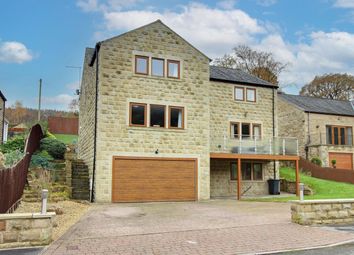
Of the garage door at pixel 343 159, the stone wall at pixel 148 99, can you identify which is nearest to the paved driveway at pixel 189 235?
the stone wall at pixel 148 99

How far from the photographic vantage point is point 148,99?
20812 millimetres

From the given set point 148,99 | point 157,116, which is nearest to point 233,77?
point 157,116

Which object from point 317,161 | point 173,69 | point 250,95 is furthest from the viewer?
point 317,161

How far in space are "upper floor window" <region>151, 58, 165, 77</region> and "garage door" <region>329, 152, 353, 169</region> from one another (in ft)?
62.5

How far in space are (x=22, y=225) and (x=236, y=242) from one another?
16.4 feet

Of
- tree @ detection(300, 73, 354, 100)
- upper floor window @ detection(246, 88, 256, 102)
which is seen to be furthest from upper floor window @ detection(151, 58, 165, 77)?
tree @ detection(300, 73, 354, 100)

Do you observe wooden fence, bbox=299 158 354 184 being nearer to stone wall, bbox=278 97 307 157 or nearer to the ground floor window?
stone wall, bbox=278 97 307 157

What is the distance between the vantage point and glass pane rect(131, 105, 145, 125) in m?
20.5

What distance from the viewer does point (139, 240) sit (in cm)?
939

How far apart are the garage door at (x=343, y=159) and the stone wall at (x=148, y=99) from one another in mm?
16577

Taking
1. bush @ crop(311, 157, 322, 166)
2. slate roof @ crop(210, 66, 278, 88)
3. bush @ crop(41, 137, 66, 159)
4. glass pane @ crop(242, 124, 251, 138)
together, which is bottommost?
bush @ crop(311, 157, 322, 166)

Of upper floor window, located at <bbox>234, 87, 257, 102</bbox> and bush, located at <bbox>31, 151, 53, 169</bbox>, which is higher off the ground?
upper floor window, located at <bbox>234, 87, 257, 102</bbox>

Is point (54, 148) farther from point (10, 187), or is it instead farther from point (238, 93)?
point (10, 187)

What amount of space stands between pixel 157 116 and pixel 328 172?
1572cm
